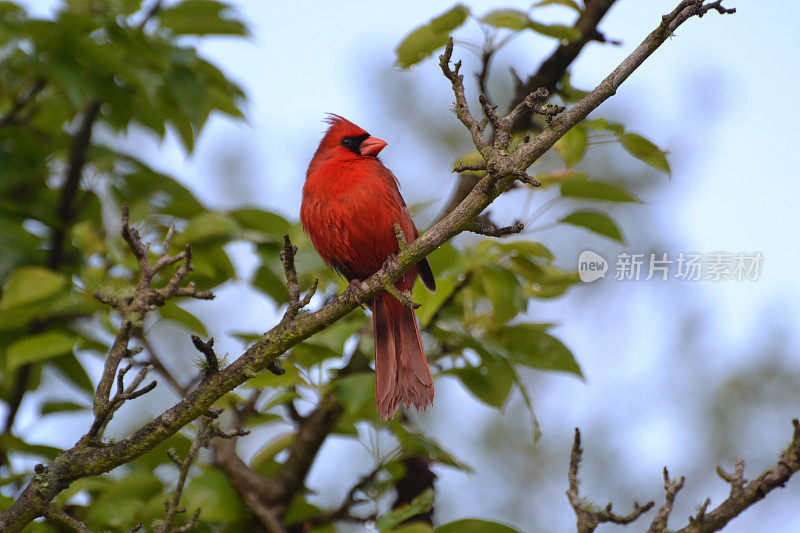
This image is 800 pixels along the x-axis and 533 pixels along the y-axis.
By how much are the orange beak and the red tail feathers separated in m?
0.77

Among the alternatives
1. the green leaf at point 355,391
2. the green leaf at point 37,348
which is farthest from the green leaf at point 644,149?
the green leaf at point 37,348

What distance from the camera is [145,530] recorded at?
2.80m

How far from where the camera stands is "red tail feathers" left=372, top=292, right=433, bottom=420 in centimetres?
293

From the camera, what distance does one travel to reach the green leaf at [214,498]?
2773 mm

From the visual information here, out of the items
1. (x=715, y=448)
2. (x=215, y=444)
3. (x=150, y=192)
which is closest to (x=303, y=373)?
(x=215, y=444)

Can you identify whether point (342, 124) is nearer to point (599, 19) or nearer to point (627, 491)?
point (599, 19)

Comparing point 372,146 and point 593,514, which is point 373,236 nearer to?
point 372,146

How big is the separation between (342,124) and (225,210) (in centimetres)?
80

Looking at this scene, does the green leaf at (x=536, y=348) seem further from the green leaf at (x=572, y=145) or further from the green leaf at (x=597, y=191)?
the green leaf at (x=572, y=145)

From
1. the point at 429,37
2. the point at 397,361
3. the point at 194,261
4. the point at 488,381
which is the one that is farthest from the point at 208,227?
the point at 488,381

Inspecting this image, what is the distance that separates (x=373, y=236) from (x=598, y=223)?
87 cm

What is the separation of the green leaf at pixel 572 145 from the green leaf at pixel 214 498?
1.68 meters

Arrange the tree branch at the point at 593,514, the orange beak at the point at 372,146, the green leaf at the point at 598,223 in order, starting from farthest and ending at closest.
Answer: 1. the orange beak at the point at 372,146
2. the green leaf at the point at 598,223
3. the tree branch at the point at 593,514

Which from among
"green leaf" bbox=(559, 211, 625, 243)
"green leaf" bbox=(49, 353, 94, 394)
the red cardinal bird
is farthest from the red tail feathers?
"green leaf" bbox=(49, 353, 94, 394)
